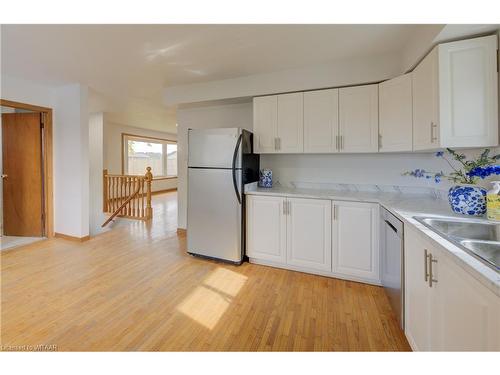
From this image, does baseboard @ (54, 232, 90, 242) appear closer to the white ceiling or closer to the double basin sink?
the white ceiling

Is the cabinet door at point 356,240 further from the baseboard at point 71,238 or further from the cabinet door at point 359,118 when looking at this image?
the baseboard at point 71,238

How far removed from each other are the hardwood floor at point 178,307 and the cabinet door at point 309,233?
17cm

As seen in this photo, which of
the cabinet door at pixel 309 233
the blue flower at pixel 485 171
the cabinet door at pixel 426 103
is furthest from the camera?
the cabinet door at pixel 309 233

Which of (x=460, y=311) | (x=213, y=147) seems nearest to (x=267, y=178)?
(x=213, y=147)

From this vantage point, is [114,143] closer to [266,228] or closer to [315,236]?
[266,228]

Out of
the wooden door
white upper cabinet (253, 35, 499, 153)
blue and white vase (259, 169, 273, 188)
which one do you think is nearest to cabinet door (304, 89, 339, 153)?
white upper cabinet (253, 35, 499, 153)

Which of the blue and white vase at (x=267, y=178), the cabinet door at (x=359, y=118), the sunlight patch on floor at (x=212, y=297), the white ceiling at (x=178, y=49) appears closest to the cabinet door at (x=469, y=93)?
the white ceiling at (x=178, y=49)

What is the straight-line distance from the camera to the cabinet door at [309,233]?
8.30ft

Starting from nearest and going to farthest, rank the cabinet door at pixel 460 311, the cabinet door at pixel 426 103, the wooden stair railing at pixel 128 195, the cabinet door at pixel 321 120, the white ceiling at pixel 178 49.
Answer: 1. the cabinet door at pixel 460 311
2. the cabinet door at pixel 426 103
3. the white ceiling at pixel 178 49
4. the cabinet door at pixel 321 120
5. the wooden stair railing at pixel 128 195

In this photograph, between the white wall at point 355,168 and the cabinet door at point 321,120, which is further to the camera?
the cabinet door at point 321,120

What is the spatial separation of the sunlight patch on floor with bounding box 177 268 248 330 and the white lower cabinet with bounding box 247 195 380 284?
0.47 metres

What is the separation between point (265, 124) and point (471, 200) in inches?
82.8

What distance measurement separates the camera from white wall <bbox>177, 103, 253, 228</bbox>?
11.8 feet
